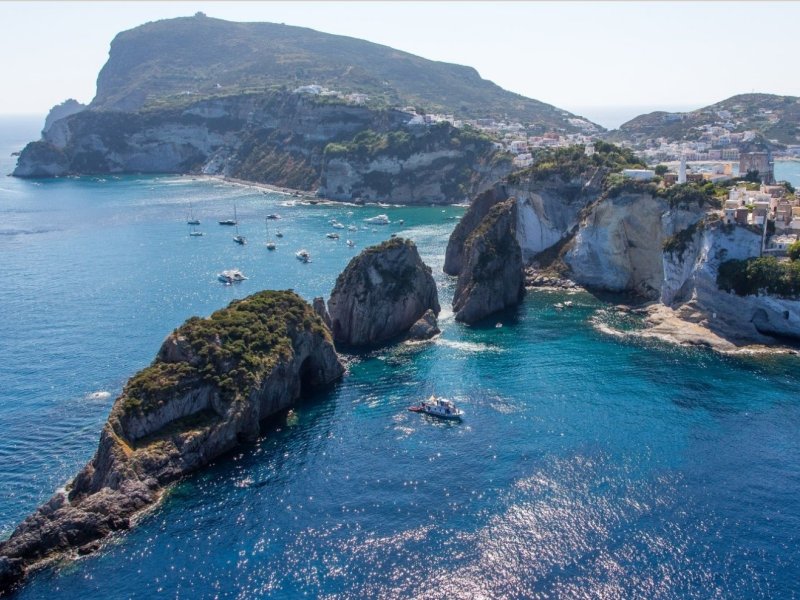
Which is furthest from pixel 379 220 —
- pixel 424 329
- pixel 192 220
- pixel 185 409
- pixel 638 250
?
pixel 185 409

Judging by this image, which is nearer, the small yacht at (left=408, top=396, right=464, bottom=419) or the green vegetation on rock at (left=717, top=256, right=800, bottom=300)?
the small yacht at (left=408, top=396, right=464, bottom=419)

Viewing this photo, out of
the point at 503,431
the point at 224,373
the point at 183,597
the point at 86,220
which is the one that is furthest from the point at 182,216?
the point at 183,597

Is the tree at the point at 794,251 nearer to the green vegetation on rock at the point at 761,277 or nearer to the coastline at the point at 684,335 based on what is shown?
the green vegetation on rock at the point at 761,277

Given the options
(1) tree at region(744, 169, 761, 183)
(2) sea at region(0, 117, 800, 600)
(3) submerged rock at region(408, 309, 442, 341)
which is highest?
(1) tree at region(744, 169, 761, 183)

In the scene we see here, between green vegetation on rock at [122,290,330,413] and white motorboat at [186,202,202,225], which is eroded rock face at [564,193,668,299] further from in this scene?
white motorboat at [186,202,202,225]

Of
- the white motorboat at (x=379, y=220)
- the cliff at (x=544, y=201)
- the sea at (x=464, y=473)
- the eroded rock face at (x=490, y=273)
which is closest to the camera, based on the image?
the sea at (x=464, y=473)

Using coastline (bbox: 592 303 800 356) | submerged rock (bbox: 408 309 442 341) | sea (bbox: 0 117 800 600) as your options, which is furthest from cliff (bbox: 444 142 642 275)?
submerged rock (bbox: 408 309 442 341)

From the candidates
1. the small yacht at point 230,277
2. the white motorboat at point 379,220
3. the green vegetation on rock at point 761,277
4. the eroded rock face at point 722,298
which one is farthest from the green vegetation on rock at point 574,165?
the small yacht at point 230,277
